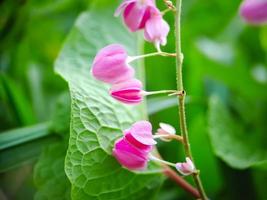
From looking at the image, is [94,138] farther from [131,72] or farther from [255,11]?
[255,11]

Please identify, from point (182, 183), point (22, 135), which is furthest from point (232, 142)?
point (22, 135)

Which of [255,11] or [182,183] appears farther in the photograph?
[182,183]

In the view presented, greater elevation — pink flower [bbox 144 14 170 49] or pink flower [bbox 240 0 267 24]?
pink flower [bbox 240 0 267 24]

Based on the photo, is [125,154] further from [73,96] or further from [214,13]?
[214,13]

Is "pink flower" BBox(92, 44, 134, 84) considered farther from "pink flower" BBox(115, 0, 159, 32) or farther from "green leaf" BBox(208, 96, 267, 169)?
"green leaf" BBox(208, 96, 267, 169)

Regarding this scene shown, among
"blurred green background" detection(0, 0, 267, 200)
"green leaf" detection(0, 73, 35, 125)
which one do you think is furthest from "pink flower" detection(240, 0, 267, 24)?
"green leaf" detection(0, 73, 35, 125)

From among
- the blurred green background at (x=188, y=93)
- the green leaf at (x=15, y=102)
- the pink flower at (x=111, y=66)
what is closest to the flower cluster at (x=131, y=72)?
the pink flower at (x=111, y=66)
